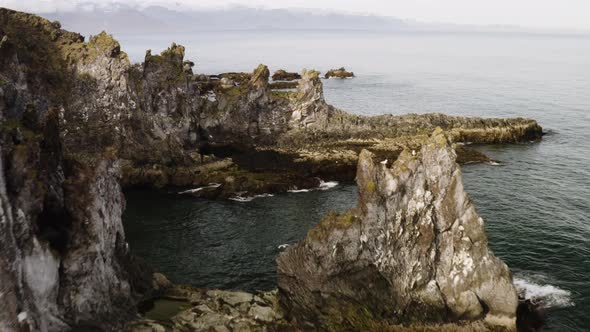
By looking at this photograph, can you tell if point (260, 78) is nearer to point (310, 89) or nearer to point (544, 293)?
point (310, 89)

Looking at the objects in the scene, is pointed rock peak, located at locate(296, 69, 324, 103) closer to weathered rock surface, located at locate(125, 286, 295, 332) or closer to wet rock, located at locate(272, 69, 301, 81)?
Result: weathered rock surface, located at locate(125, 286, 295, 332)

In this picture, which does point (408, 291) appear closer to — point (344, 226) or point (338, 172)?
point (344, 226)

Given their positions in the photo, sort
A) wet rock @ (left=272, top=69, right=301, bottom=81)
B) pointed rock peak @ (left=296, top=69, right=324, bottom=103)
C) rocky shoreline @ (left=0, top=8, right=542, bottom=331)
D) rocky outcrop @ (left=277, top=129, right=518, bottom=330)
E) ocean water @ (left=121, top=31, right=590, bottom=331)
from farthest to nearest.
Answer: wet rock @ (left=272, top=69, right=301, bottom=81)
pointed rock peak @ (left=296, top=69, right=324, bottom=103)
ocean water @ (left=121, top=31, right=590, bottom=331)
rocky outcrop @ (left=277, top=129, right=518, bottom=330)
rocky shoreline @ (left=0, top=8, right=542, bottom=331)

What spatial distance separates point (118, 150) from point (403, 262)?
167ft

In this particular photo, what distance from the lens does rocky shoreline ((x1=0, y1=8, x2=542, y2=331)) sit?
25344mm

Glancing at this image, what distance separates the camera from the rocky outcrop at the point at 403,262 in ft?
109

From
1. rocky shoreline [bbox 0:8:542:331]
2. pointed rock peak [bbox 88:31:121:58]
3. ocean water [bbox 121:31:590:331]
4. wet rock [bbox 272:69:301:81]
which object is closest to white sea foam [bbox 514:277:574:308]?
ocean water [bbox 121:31:590:331]

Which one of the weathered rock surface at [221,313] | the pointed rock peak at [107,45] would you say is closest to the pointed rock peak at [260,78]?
the pointed rock peak at [107,45]

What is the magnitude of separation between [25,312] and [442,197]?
27.9 m

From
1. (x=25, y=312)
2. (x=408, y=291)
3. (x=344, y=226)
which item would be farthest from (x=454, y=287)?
(x=25, y=312)

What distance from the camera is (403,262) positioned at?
34.9 metres

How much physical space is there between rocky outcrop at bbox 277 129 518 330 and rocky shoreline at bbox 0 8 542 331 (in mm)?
644

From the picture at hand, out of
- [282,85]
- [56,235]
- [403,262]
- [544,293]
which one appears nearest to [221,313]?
[56,235]

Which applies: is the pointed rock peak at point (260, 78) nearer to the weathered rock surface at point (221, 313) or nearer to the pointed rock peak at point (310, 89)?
the pointed rock peak at point (310, 89)
